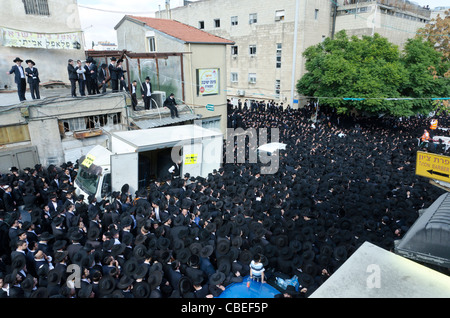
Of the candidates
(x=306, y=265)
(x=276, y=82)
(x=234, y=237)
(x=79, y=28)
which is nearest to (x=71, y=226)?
(x=234, y=237)

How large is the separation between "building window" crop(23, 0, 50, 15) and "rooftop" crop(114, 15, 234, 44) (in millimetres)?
4821

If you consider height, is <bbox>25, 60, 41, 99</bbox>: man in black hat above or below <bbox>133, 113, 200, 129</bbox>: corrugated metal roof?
above

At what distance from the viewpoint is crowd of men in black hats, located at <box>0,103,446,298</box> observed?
5.35 m

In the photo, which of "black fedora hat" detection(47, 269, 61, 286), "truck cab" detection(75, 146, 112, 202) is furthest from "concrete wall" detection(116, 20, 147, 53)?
"black fedora hat" detection(47, 269, 61, 286)

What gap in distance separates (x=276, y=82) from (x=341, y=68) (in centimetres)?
889

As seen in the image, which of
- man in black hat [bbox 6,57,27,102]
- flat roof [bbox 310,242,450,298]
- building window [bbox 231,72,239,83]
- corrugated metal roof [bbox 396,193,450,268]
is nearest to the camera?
flat roof [bbox 310,242,450,298]

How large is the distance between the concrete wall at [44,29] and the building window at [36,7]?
0.56 ft

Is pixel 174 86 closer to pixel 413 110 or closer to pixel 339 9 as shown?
pixel 413 110

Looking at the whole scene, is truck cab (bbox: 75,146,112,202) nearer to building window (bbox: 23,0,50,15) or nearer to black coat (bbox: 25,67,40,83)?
black coat (bbox: 25,67,40,83)

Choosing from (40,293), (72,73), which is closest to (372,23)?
(72,73)

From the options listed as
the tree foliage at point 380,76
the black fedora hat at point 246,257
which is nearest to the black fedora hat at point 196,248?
the black fedora hat at point 246,257

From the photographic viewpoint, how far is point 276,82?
89.7 feet
